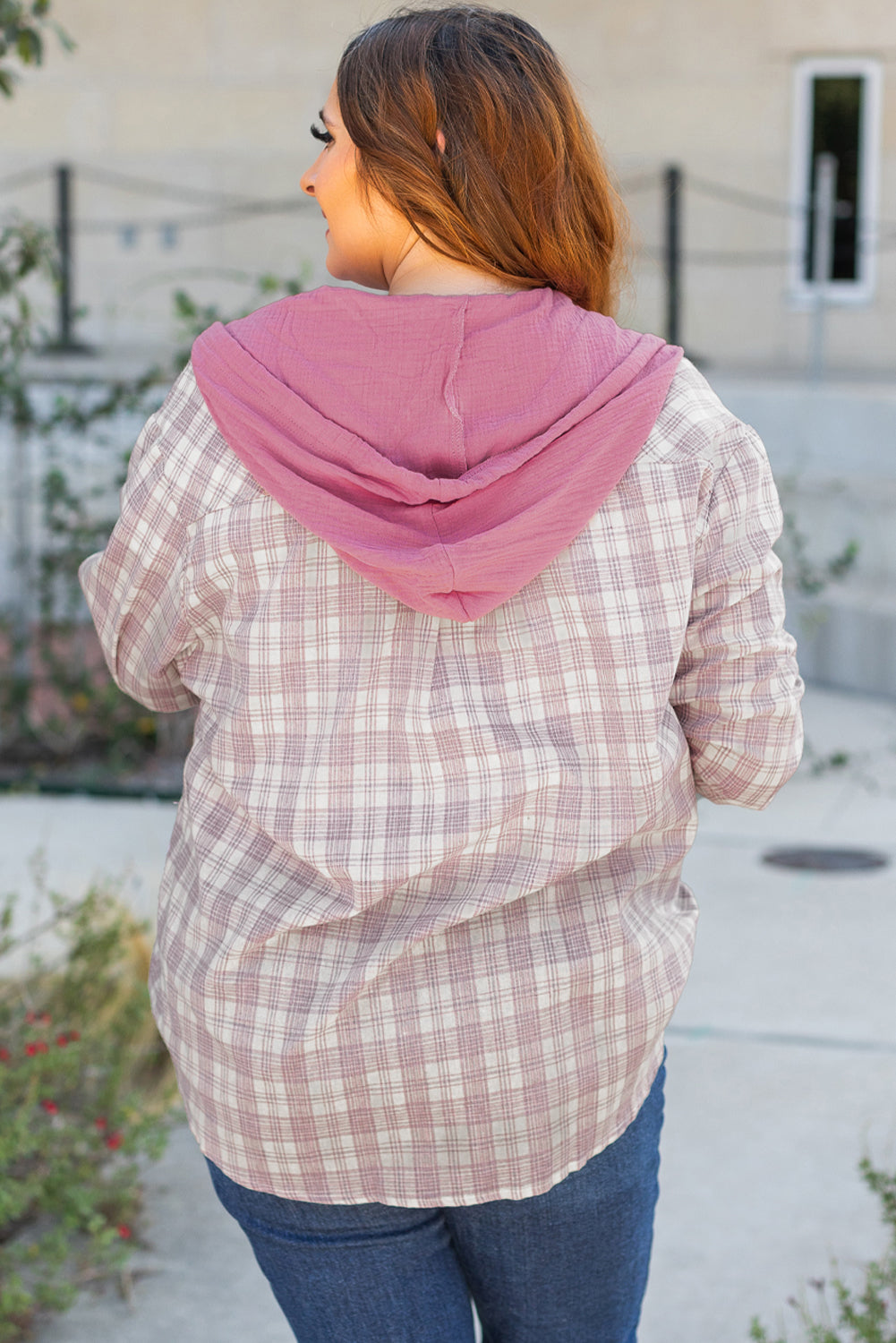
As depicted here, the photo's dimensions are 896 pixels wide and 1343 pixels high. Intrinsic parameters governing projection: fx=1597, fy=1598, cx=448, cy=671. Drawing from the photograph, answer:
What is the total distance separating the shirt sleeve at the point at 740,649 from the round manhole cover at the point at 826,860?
3345 millimetres

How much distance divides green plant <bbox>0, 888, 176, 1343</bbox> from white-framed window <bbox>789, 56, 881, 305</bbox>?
364 inches

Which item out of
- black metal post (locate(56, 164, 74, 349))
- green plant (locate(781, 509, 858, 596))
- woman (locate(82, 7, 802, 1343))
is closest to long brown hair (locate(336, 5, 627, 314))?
woman (locate(82, 7, 802, 1343))

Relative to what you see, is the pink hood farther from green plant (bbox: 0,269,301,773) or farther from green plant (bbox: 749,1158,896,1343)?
green plant (bbox: 0,269,301,773)

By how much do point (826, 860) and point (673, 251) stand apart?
6486 mm

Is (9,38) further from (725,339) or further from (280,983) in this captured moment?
(725,339)

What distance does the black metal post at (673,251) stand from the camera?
1034cm

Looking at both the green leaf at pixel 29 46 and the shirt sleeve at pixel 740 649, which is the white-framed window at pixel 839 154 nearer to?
the green leaf at pixel 29 46

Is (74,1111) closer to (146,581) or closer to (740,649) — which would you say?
(146,581)

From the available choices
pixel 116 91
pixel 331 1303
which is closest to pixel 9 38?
pixel 331 1303

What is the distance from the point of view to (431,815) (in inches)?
49.3

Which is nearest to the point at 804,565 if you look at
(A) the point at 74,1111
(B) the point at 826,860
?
(B) the point at 826,860

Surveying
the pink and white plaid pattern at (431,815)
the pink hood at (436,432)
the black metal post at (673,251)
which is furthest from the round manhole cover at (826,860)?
the black metal post at (673,251)

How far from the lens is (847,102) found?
443 inches

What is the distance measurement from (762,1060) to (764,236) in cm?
905
